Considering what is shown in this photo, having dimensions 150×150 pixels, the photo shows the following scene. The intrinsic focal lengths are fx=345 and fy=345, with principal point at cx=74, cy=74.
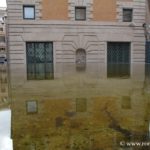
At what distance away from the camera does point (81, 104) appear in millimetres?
9344

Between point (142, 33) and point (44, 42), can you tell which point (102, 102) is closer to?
point (44, 42)

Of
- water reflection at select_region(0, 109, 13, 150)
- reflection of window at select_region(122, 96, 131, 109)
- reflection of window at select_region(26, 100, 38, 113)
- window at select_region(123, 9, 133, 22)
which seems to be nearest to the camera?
water reflection at select_region(0, 109, 13, 150)

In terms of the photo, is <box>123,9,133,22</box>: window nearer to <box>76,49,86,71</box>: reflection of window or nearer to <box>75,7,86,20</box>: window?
<box>75,7,86,20</box>: window

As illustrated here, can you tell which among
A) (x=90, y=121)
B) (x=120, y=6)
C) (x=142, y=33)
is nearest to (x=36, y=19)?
(x=120, y=6)

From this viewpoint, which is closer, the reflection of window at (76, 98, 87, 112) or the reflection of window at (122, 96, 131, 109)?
the reflection of window at (76, 98, 87, 112)

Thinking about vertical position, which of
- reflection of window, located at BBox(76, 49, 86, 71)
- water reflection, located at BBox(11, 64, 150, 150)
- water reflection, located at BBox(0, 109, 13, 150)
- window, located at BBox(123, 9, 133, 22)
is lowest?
water reflection, located at BBox(0, 109, 13, 150)

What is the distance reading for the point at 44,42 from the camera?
28656 millimetres

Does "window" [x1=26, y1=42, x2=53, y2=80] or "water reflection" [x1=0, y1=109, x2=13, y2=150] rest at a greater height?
"window" [x1=26, y1=42, x2=53, y2=80]

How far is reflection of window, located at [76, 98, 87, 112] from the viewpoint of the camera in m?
8.56

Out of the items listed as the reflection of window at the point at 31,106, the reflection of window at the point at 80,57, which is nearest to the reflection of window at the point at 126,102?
the reflection of window at the point at 31,106

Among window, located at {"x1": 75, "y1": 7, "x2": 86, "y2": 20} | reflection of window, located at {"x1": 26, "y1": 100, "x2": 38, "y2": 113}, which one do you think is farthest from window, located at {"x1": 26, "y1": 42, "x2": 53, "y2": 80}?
reflection of window, located at {"x1": 26, "y1": 100, "x2": 38, "y2": 113}

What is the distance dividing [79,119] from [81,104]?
2053 millimetres

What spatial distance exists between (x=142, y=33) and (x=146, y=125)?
24.4 metres

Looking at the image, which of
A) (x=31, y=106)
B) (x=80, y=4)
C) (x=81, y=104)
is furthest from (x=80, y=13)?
(x=31, y=106)
